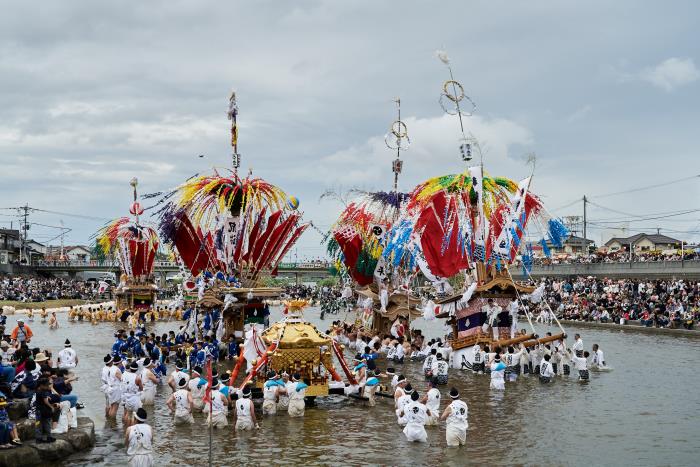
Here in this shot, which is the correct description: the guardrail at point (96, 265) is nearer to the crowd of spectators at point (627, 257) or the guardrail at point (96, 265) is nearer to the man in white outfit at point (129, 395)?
the crowd of spectators at point (627, 257)

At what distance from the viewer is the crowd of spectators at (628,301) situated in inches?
1545

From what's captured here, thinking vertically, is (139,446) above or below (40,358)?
below

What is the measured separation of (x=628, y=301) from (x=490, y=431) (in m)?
33.7

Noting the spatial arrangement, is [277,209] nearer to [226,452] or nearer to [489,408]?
[489,408]

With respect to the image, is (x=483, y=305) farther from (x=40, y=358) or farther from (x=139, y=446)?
(x=139, y=446)

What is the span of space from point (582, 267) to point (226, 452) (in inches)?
1954

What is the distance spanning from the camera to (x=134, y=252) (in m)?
49.5

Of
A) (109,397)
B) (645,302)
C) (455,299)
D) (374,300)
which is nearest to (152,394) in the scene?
(109,397)

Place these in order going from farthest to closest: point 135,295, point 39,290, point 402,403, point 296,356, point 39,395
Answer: point 39,290
point 135,295
point 296,356
point 402,403
point 39,395

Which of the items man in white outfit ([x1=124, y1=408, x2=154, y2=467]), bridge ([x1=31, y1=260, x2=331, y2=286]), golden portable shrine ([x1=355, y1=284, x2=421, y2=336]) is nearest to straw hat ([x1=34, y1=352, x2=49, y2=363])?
man in white outfit ([x1=124, y1=408, x2=154, y2=467])

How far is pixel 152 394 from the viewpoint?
60.6 feet

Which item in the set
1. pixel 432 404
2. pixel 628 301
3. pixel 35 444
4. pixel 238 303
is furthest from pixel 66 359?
pixel 628 301

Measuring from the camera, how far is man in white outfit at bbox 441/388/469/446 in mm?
14008

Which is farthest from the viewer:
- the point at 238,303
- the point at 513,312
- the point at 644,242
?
the point at 644,242
